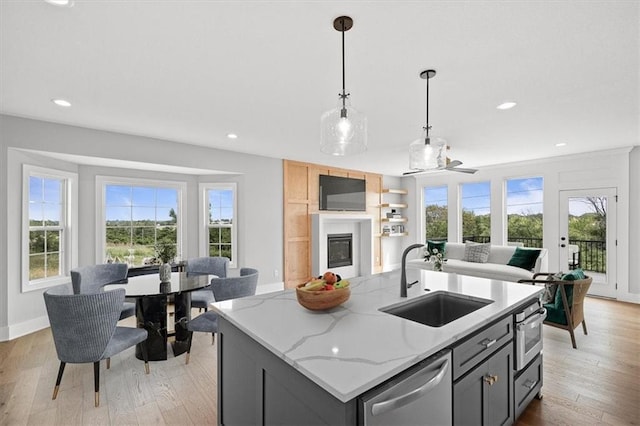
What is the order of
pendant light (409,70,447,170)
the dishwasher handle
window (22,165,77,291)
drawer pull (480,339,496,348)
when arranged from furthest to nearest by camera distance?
window (22,165,77,291), pendant light (409,70,447,170), drawer pull (480,339,496,348), the dishwasher handle

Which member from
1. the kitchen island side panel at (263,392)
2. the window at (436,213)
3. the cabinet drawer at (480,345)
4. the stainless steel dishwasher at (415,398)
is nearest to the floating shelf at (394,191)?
the window at (436,213)

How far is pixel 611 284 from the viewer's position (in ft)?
17.0

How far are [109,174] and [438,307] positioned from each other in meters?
4.80

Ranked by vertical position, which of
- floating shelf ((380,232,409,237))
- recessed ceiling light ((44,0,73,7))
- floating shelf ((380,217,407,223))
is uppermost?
recessed ceiling light ((44,0,73,7))

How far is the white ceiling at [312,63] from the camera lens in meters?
1.73

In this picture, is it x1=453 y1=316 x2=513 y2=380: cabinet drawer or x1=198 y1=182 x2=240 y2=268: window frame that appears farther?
x1=198 y1=182 x2=240 y2=268: window frame

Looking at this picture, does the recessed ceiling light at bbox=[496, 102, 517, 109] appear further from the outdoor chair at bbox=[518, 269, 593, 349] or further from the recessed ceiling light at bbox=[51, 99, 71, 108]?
the recessed ceiling light at bbox=[51, 99, 71, 108]

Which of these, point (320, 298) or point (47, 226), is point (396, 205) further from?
point (47, 226)

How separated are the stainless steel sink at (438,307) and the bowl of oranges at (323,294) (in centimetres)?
42

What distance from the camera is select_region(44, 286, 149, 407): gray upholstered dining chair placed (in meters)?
2.18

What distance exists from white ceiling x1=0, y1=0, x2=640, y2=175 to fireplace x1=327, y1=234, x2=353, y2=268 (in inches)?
130

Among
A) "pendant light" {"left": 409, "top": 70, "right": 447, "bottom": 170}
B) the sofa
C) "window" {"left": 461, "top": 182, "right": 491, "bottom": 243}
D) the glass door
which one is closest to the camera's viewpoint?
"pendant light" {"left": 409, "top": 70, "right": 447, "bottom": 170}

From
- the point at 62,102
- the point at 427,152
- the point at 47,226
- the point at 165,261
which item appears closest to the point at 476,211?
the point at 427,152

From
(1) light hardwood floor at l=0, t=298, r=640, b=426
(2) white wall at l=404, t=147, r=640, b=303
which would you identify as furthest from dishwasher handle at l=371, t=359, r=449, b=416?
(2) white wall at l=404, t=147, r=640, b=303
